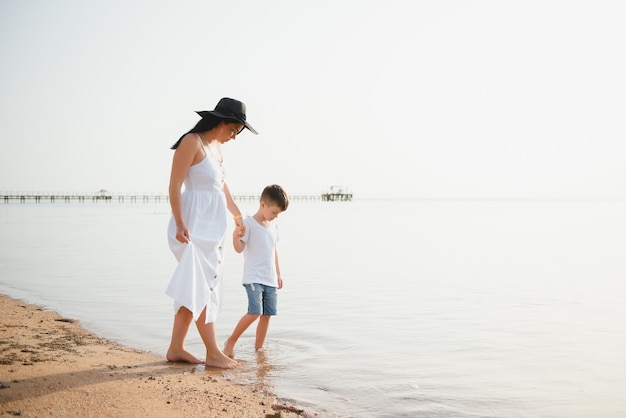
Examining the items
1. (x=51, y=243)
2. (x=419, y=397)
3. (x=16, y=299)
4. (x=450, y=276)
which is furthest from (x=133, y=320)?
(x=51, y=243)

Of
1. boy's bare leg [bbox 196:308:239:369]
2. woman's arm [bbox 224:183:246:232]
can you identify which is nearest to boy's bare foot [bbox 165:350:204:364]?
boy's bare leg [bbox 196:308:239:369]

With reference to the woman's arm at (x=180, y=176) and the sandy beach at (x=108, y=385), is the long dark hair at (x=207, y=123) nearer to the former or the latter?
the woman's arm at (x=180, y=176)

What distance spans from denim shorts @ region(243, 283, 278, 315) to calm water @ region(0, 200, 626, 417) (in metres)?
0.41

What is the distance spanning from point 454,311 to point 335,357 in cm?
279

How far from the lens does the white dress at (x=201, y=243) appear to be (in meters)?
4.23

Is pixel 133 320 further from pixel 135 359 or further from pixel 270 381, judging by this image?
pixel 270 381

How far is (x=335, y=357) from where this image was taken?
5246 mm

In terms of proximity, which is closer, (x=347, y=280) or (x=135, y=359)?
(x=135, y=359)

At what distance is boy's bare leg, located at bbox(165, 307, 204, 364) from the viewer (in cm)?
446

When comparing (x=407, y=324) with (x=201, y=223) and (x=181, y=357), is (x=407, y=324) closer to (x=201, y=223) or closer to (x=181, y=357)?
(x=181, y=357)

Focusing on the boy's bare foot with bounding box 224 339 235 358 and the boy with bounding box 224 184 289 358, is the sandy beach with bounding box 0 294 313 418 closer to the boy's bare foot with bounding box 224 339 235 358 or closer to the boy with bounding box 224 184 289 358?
the boy's bare foot with bounding box 224 339 235 358

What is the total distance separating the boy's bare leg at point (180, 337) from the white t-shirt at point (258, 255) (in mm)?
699

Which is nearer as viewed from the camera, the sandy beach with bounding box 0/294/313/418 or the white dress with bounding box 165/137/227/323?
the sandy beach with bounding box 0/294/313/418

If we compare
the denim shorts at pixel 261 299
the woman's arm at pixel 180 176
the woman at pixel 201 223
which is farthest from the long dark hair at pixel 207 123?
the denim shorts at pixel 261 299
